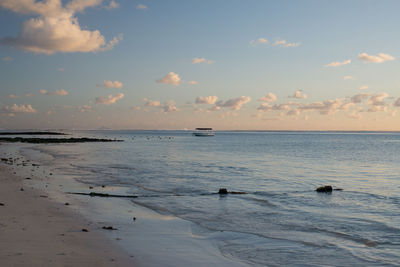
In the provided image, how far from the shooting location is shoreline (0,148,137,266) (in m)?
8.70

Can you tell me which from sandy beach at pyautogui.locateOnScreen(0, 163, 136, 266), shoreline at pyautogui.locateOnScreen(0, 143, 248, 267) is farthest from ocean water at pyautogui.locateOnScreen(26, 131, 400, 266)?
sandy beach at pyautogui.locateOnScreen(0, 163, 136, 266)

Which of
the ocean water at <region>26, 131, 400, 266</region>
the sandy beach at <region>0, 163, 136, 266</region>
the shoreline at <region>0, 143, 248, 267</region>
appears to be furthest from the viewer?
the ocean water at <region>26, 131, 400, 266</region>

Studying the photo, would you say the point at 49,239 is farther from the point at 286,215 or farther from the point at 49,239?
the point at 286,215

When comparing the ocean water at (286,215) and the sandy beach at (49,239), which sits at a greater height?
the sandy beach at (49,239)

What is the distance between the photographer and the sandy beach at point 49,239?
8688 mm

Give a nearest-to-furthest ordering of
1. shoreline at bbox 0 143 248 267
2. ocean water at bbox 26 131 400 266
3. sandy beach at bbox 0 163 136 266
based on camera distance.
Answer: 1. sandy beach at bbox 0 163 136 266
2. shoreline at bbox 0 143 248 267
3. ocean water at bbox 26 131 400 266

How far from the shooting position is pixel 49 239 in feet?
34.0

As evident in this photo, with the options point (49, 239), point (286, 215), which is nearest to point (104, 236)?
point (49, 239)

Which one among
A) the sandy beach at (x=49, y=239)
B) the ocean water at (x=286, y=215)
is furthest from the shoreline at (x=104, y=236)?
the ocean water at (x=286, y=215)

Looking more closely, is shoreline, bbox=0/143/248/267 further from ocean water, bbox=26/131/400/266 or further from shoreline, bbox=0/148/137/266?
ocean water, bbox=26/131/400/266

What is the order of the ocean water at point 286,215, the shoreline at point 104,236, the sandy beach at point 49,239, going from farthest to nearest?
the ocean water at point 286,215 → the shoreline at point 104,236 → the sandy beach at point 49,239

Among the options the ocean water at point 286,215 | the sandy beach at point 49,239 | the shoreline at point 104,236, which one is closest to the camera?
the sandy beach at point 49,239

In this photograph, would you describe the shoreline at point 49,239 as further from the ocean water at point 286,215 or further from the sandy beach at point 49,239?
the ocean water at point 286,215

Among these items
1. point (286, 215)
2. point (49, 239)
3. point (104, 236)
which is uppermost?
point (49, 239)
